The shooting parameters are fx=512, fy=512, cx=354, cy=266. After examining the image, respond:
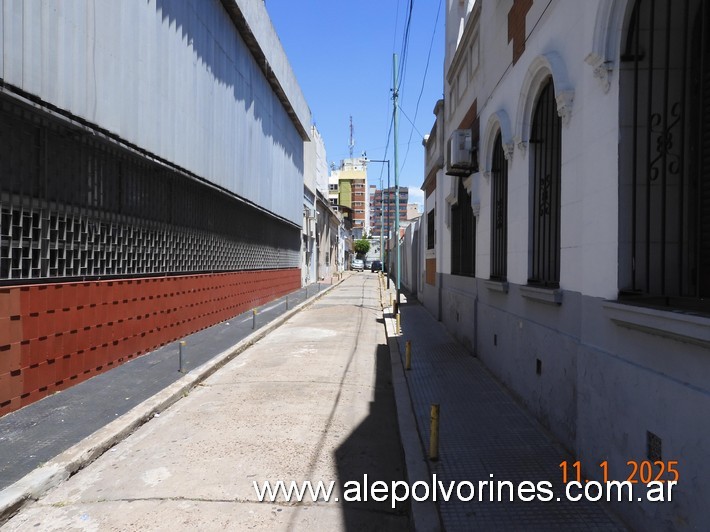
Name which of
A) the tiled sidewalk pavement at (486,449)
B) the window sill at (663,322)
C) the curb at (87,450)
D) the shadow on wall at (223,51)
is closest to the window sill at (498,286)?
the tiled sidewalk pavement at (486,449)

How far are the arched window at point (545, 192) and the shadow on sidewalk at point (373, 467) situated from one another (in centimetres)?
282

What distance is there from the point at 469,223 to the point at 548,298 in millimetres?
6732

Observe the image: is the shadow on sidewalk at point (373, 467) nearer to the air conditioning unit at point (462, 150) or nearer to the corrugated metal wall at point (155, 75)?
the air conditioning unit at point (462, 150)

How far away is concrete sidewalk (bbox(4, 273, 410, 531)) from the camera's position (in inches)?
171

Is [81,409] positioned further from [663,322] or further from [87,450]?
[663,322]

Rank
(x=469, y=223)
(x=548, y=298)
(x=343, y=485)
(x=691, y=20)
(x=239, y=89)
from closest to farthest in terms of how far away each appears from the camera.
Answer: (x=691, y=20) < (x=343, y=485) < (x=548, y=298) < (x=469, y=223) < (x=239, y=89)

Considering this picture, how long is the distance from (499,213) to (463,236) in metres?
3.89

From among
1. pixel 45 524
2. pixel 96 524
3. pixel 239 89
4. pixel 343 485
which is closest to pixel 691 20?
pixel 343 485

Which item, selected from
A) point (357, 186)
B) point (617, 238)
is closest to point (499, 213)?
point (617, 238)

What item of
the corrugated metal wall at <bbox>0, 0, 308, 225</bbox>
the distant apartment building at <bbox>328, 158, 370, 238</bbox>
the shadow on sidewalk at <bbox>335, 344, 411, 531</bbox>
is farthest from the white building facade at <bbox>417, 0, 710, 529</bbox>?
the distant apartment building at <bbox>328, 158, 370, 238</bbox>

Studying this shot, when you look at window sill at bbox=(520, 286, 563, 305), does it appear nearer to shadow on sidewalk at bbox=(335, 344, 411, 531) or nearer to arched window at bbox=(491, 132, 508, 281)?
arched window at bbox=(491, 132, 508, 281)

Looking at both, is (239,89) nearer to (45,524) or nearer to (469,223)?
(469,223)

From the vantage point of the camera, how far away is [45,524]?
13.8 feet

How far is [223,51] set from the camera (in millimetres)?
15148
